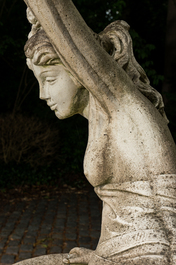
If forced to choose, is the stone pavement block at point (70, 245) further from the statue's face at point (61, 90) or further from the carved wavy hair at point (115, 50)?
the carved wavy hair at point (115, 50)

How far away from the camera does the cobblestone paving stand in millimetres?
4836

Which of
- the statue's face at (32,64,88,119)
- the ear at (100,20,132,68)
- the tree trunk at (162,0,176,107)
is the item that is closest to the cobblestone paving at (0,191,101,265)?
the statue's face at (32,64,88,119)

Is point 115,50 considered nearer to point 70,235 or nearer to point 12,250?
point 12,250

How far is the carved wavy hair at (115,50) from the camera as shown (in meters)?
1.82

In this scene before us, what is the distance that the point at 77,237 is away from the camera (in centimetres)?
522

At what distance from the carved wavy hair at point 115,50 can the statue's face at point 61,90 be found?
0.06 meters

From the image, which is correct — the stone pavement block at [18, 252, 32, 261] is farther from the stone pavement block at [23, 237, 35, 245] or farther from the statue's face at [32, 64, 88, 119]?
the statue's face at [32, 64, 88, 119]

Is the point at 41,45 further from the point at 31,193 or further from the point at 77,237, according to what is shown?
the point at 31,193

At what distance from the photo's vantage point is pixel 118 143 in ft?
5.53

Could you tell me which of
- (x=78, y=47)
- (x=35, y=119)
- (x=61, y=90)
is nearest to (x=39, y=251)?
A: (x=61, y=90)

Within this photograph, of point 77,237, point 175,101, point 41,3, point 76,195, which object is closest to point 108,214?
point 41,3

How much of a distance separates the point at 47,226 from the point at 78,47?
4.68 metres

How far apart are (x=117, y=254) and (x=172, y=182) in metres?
0.46

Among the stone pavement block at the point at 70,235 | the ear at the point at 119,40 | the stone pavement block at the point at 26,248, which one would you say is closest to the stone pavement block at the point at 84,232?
the stone pavement block at the point at 70,235
